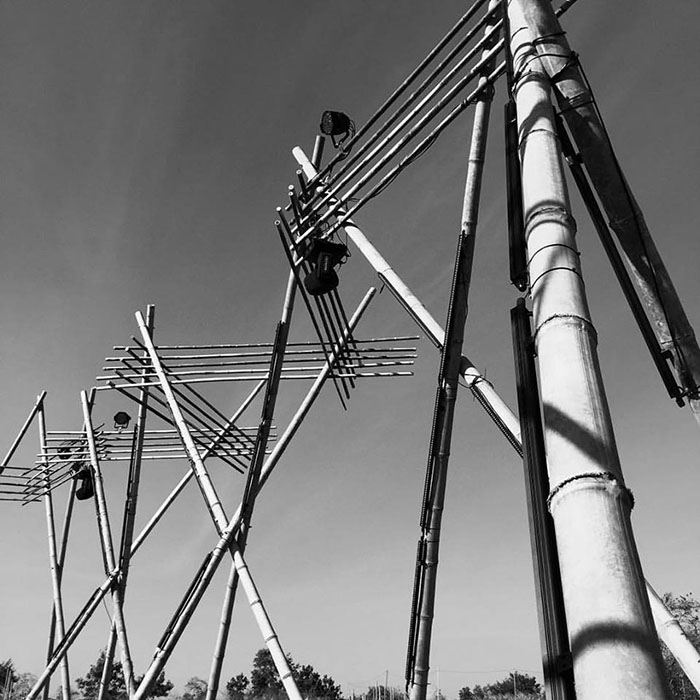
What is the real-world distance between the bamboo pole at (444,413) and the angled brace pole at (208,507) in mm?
2035

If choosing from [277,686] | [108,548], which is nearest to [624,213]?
[108,548]

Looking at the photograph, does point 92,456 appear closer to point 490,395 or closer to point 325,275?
point 325,275

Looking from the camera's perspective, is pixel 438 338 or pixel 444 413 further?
pixel 438 338

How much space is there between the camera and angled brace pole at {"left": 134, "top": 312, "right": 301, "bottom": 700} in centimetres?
589

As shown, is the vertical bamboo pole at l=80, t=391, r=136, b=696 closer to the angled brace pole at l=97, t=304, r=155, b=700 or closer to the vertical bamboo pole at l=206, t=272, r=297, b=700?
the angled brace pole at l=97, t=304, r=155, b=700

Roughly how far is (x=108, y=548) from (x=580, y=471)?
915 cm

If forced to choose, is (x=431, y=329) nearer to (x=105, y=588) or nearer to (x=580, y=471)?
(x=580, y=471)

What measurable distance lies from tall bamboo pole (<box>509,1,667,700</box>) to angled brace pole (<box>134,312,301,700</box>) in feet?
14.2

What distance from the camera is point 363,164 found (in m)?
5.76

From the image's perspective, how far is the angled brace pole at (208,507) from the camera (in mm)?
5887

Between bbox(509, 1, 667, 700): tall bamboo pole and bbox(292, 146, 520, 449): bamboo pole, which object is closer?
bbox(509, 1, 667, 700): tall bamboo pole

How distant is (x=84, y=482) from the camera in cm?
1268

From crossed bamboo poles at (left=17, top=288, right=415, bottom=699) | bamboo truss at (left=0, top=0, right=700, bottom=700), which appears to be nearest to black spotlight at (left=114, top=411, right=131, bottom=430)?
crossed bamboo poles at (left=17, top=288, right=415, bottom=699)

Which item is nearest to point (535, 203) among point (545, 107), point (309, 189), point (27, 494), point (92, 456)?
point (545, 107)
